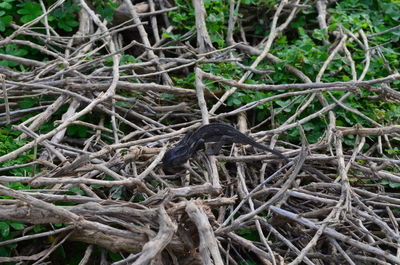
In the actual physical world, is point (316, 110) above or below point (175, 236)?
below

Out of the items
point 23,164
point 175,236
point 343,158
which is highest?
point 23,164

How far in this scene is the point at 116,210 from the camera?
2.79 meters

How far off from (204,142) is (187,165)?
0.53 ft

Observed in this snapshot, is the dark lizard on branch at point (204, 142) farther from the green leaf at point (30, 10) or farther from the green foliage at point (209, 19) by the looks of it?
the green leaf at point (30, 10)

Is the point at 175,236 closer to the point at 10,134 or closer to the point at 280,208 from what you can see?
the point at 280,208

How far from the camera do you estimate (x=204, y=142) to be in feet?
11.3

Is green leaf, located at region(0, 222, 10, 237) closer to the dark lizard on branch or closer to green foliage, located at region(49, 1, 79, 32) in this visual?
the dark lizard on branch

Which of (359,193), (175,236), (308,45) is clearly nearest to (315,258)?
(359,193)

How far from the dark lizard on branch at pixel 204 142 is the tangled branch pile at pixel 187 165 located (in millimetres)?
78

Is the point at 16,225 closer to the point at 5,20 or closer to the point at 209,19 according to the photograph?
the point at 5,20

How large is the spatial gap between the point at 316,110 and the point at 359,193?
839mm

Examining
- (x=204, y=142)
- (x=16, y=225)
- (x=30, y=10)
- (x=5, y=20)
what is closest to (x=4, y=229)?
(x=16, y=225)

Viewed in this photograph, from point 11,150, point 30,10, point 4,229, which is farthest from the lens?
point 30,10

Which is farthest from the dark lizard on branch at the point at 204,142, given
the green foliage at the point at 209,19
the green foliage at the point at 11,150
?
the green foliage at the point at 209,19
